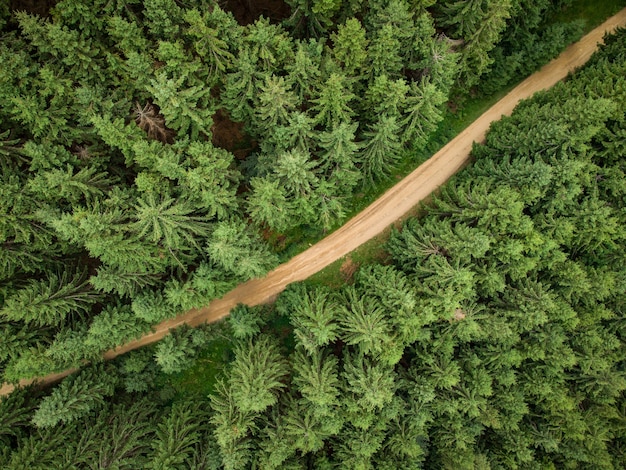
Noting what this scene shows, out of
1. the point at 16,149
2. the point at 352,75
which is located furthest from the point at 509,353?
the point at 16,149

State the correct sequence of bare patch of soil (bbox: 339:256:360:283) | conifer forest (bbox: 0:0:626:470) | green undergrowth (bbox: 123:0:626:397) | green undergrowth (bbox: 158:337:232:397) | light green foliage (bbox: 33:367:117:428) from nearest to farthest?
conifer forest (bbox: 0:0:626:470) → light green foliage (bbox: 33:367:117:428) → green undergrowth (bbox: 158:337:232:397) → green undergrowth (bbox: 123:0:626:397) → bare patch of soil (bbox: 339:256:360:283)

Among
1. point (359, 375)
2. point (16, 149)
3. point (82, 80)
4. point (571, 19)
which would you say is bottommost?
point (359, 375)

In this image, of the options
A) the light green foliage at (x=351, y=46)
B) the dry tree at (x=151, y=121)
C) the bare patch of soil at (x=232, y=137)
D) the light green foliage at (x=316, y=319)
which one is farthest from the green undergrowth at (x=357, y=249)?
the dry tree at (x=151, y=121)

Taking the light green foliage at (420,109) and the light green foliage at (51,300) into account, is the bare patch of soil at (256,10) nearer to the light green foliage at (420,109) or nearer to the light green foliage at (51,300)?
the light green foliage at (420,109)

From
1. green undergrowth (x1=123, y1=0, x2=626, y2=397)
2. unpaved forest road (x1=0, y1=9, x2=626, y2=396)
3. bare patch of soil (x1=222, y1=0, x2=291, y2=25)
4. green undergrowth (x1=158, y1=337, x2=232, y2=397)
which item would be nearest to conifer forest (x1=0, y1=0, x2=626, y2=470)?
bare patch of soil (x1=222, y1=0, x2=291, y2=25)

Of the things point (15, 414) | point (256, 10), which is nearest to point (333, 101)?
point (256, 10)

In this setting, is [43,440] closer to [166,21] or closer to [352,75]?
[166,21]

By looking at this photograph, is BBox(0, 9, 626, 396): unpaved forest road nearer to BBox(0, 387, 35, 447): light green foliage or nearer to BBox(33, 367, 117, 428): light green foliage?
BBox(33, 367, 117, 428): light green foliage
